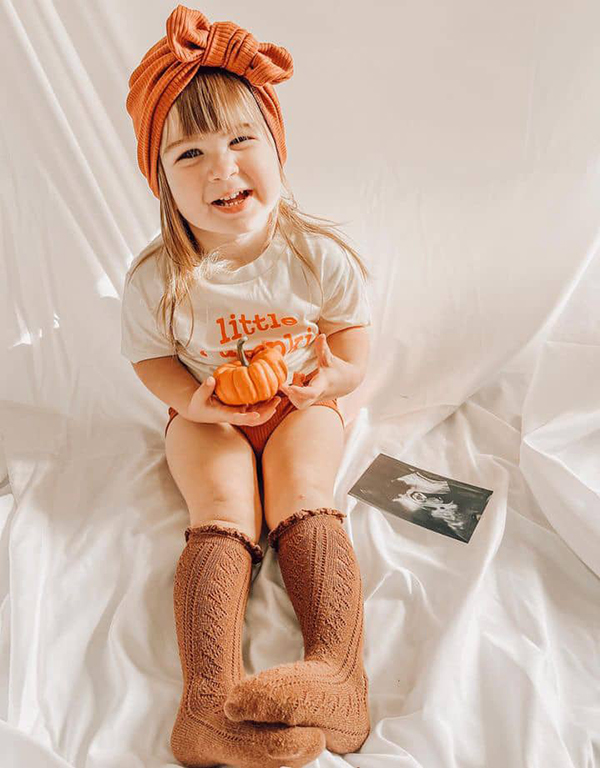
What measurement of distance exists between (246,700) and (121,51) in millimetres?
1071

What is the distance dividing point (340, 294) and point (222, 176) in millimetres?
296

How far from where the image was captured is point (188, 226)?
1123 millimetres

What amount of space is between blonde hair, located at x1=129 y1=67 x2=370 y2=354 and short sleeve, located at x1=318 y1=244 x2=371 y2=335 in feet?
0.07

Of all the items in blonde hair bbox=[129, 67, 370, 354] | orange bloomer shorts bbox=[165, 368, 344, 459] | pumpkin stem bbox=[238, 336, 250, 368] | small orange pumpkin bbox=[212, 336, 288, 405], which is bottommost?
orange bloomer shorts bbox=[165, 368, 344, 459]

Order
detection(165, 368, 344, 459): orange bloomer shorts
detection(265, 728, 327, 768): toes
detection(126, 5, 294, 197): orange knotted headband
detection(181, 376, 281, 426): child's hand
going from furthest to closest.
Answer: detection(165, 368, 344, 459): orange bloomer shorts, detection(181, 376, 281, 426): child's hand, detection(126, 5, 294, 197): orange knotted headband, detection(265, 728, 327, 768): toes

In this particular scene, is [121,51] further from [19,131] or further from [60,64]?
[19,131]

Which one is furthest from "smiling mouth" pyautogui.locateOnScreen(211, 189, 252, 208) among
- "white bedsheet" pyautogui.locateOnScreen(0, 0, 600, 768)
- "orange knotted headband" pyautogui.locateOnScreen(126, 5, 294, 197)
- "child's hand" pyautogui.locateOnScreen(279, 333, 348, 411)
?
"white bedsheet" pyautogui.locateOnScreen(0, 0, 600, 768)

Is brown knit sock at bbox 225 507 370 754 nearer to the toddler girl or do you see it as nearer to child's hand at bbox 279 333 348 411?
the toddler girl

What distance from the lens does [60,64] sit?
129 cm

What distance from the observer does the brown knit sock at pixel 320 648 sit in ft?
2.54

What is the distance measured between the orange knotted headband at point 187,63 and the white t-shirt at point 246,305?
0.21 metres

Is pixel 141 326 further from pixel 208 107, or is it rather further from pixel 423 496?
pixel 423 496

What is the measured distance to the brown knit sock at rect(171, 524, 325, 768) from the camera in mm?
775

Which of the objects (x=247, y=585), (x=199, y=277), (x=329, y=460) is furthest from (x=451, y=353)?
(x=247, y=585)
